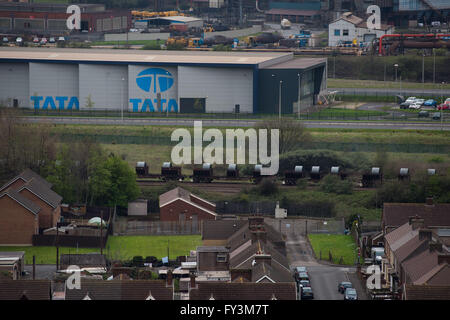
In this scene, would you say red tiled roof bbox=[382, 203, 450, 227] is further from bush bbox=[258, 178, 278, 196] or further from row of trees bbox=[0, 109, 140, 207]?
row of trees bbox=[0, 109, 140, 207]

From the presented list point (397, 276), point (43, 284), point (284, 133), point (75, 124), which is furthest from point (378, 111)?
point (43, 284)

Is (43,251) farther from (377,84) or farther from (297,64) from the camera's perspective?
(377,84)

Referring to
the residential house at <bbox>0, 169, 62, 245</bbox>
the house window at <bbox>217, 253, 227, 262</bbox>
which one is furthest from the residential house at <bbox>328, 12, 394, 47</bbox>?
the house window at <bbox>217, 253, 227, 262</bbox>

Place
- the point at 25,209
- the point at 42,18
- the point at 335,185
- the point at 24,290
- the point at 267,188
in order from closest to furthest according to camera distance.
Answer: the point at 24,290 → the point at 25,209 → the point at 267,188 → the point at 335,185 → the point at 42,18

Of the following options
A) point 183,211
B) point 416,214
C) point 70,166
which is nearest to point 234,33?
point 70,166

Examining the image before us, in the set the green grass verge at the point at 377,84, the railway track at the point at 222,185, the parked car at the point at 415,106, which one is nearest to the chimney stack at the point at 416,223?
the railway track at the point at 222,185

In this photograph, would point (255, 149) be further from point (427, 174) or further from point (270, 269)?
point (270, 269)
